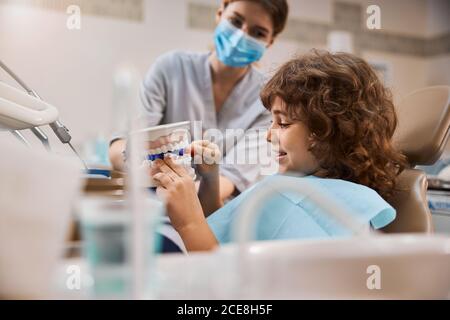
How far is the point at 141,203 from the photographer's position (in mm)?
427

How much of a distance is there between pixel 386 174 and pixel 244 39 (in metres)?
0.46

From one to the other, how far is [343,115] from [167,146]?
1.20ft

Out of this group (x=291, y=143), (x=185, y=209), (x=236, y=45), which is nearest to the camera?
(x=185, y=209)

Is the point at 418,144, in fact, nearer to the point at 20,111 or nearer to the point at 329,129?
the point at 329,129

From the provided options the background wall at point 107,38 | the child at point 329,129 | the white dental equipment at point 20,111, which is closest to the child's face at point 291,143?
the child at point 329,129

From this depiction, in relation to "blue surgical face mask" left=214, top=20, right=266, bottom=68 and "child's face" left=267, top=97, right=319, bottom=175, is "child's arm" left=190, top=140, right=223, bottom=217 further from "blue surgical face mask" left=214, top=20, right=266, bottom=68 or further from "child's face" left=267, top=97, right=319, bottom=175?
"blue surgical face mask" left=214, top=20, right=266, bottom=68

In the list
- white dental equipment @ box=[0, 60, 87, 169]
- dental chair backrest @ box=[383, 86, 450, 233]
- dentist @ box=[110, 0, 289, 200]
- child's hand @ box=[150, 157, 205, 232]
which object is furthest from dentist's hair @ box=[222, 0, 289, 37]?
white dental equipment @ box=[0, 60, 87, 169]

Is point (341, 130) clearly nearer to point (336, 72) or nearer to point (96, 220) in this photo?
point (336, 72)

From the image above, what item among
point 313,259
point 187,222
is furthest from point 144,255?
point 187,222

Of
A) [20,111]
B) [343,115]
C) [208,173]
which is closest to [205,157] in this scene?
[208,173]

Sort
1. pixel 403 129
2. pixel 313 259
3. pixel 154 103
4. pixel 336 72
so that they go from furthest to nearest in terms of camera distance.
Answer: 1. pixel 154 103
2. pixel 403 129
3. pixel 336 72
4. pixel 313 259

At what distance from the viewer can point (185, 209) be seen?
93cm

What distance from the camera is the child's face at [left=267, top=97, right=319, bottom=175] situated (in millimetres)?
1030

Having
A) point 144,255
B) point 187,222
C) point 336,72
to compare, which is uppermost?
point 336,72
